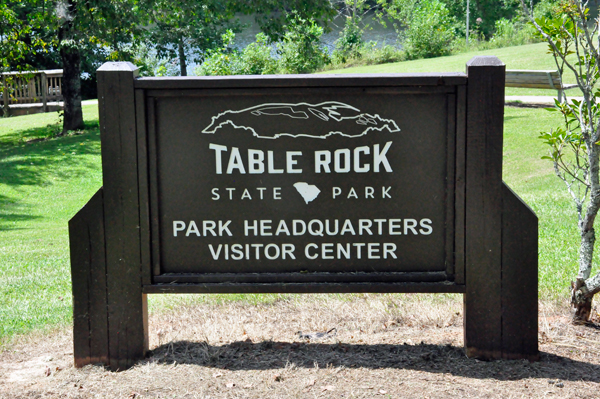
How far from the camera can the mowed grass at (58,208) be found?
16.5 ft

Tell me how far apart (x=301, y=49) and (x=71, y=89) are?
24.0 feet

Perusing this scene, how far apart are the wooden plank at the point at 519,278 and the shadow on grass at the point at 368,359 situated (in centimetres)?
9

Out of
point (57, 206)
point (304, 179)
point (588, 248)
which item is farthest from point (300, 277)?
point (57, 206)

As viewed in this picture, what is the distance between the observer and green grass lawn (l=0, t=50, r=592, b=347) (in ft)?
16.7

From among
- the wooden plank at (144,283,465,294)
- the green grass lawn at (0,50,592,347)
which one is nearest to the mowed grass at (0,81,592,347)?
the green grass lawn at (0,50,592,347)

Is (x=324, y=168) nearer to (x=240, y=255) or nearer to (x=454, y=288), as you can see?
(x=240, y=255)

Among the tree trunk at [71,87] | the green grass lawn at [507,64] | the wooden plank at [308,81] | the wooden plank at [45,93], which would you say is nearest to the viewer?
the wooden plank at [308,81]

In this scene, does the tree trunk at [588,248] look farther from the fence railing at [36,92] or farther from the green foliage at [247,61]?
the fence railing at [36,92]

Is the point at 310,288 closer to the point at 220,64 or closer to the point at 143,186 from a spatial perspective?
the point at 143,186

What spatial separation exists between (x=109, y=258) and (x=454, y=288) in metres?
1.81

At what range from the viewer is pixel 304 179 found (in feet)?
11.3

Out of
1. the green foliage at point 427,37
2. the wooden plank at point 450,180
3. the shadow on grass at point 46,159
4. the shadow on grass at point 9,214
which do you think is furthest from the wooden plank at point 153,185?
the green foliage at point 427,37

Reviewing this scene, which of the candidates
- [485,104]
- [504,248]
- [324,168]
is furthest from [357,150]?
[504,248]

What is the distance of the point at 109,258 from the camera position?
11.4 ft
